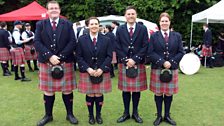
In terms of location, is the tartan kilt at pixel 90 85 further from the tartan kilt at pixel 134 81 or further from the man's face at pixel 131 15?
the man's face at pixel 131 15

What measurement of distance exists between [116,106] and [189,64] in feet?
14.5

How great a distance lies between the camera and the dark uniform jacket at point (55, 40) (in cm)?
417

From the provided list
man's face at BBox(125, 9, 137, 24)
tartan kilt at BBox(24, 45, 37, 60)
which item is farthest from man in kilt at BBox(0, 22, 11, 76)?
man's face at BBox(125, 9, 137, 24)

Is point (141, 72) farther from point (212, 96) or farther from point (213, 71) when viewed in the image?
point (213, 71)

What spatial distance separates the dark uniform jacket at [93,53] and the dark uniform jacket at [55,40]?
4.8 inches

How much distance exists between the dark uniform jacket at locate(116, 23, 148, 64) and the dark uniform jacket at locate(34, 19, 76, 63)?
26.3 inches

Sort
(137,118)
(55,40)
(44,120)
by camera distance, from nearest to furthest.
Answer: (55,40) < (44,120) < (137,118)

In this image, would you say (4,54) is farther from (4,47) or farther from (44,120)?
(44,120)

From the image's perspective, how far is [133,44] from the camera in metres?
4.37

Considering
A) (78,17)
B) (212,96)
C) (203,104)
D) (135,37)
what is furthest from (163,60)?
(78,17)

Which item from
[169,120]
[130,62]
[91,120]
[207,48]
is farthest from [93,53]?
[207,48]

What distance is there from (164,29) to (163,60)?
432mm

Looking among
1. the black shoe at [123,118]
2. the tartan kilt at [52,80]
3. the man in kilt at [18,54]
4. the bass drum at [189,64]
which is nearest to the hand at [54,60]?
the tartan kilt at [52,80]

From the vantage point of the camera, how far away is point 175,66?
14.0ft
